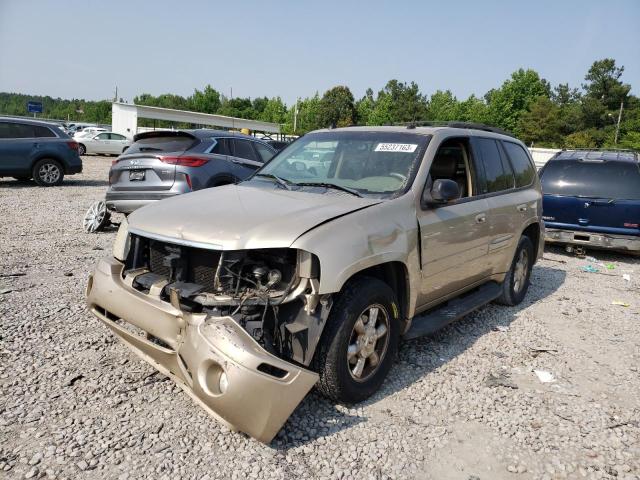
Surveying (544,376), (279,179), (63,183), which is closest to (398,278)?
(279,179)

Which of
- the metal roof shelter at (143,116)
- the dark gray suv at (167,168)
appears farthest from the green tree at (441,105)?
the dark gray suv at (167,168)

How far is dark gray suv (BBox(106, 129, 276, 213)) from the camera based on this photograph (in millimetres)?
7410

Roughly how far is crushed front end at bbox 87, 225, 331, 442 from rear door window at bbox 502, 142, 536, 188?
357 centimetres

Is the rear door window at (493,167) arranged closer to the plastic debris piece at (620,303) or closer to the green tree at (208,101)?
the plastic debris piece at (620,303)

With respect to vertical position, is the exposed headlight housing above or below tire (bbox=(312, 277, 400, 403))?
above

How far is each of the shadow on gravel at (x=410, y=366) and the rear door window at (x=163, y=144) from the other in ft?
16.1

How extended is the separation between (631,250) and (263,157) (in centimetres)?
630

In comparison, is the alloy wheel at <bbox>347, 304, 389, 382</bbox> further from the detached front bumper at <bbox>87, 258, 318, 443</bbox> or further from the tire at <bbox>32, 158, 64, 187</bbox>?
the tire at <bbox>32, 158, 64, 187</bbox>

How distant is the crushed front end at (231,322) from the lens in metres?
2.62

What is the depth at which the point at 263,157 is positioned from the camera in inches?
361

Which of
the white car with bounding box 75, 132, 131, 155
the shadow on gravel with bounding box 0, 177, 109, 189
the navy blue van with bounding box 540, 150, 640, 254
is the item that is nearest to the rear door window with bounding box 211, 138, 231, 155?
the navy blue van with bounding box 540, 150, 640, 254

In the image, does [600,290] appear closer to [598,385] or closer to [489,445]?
[598,385]

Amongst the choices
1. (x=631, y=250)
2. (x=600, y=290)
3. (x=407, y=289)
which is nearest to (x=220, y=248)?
(x=407, y=289)

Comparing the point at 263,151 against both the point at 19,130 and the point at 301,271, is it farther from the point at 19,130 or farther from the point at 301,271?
the point at 19,130
